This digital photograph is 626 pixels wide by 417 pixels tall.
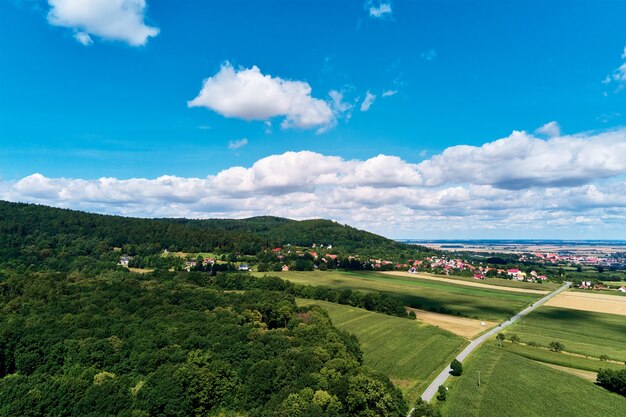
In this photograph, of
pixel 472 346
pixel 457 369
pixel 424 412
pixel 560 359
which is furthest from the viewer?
pixel 472 346

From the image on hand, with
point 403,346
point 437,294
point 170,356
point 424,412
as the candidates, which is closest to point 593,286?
point 437,294

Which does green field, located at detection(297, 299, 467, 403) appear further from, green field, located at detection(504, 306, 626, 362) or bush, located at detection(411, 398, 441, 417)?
green field, located at detection(504, 306, 626, 362)

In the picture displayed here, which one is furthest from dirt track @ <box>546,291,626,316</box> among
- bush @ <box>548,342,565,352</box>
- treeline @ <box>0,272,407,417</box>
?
treeline @ <box>0,272,407,417</box>

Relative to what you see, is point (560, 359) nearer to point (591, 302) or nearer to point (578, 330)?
point (578, 330)

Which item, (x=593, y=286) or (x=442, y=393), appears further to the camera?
(x=593, y=286)

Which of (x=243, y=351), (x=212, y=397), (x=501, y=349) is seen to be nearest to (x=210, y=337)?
(x=243, y=351)

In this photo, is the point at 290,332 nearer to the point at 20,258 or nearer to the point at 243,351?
the point at 243,351
